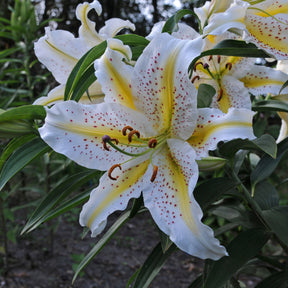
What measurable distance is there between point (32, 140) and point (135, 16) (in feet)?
12.9

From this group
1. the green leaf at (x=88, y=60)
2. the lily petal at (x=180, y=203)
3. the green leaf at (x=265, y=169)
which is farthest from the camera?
the green leaf at (x=265, y=169)

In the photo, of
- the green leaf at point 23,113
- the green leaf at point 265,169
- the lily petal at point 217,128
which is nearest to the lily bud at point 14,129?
the green leaf at point 23,113

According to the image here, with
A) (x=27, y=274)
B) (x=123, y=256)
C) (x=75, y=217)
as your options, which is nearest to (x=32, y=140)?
(x=27, y=274)

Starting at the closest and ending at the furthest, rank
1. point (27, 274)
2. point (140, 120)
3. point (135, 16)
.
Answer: point (140, 120), point (27, 274), point (135, 16)

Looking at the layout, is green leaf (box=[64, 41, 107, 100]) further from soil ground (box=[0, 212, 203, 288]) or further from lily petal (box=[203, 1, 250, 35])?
soil ground (box=[0, 212, 203, 288])

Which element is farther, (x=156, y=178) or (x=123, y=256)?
(x=123, y=256)

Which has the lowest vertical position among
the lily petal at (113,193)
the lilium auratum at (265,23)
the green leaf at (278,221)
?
the green leaf at (278,221)

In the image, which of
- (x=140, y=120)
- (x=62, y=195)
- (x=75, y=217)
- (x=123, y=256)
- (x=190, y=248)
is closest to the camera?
(x=190, y=248)

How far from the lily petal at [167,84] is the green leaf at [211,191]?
0.15 m

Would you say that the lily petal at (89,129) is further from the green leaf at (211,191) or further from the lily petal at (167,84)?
the green leaf at (211,191)

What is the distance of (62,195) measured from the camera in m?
0.66

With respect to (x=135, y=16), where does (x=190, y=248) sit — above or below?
above

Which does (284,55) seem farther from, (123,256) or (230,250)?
(123,256)

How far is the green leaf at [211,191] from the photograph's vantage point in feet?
1.98
